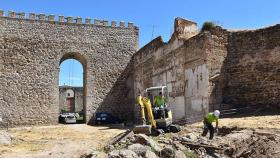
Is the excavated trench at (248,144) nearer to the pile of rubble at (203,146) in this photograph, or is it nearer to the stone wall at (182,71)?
the pile of rubble at (203,146)

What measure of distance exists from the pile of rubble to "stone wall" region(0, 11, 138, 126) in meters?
14.8

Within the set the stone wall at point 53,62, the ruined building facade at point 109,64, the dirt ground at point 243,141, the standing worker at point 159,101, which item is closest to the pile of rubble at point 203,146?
the dirt ground at point 243,141

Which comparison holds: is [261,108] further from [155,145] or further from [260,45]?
[155,145]

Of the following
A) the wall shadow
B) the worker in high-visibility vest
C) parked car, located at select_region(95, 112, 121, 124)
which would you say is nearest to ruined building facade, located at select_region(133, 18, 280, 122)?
the worker in high-visibility vest

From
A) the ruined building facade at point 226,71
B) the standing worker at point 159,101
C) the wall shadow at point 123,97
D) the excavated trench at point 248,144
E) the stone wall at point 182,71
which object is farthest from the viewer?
the wall shadow at point 123,97

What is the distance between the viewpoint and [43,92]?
26.2m

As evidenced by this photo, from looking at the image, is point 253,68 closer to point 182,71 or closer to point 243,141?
point 182,71

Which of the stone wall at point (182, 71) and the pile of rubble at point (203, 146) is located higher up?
the stone wall at point (182, 71)

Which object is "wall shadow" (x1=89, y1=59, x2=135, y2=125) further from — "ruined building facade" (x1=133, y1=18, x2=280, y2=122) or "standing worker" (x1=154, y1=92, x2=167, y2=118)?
"standing worker" (x1=154, y1=92, x2=167, y2=118)

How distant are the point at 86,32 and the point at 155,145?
1764 cm

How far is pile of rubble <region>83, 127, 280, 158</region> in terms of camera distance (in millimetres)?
10359

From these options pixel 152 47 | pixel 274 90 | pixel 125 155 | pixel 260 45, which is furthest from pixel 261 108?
pixel 152 47

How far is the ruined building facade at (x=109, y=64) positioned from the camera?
16.9m

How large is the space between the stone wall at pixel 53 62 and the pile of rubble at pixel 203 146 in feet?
48.6
